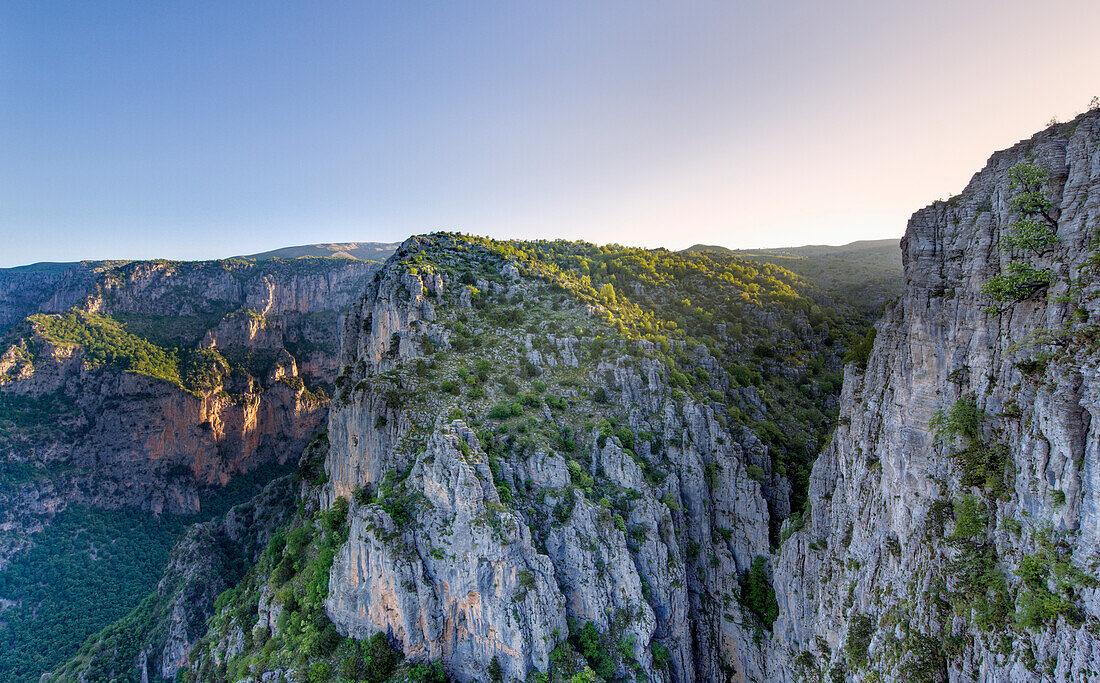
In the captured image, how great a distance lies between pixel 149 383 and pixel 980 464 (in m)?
147

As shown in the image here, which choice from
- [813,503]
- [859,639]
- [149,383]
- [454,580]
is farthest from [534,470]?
[149,383]

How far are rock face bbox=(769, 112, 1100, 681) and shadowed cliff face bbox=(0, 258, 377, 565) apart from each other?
135m

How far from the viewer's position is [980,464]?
627 inches

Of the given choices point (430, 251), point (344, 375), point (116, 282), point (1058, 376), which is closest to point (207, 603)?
point (344, 375)

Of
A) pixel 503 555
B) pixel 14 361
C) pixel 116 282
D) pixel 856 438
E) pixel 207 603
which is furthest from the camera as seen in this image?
pixel 116 282

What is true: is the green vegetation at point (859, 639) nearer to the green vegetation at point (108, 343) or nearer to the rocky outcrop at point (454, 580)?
the rocky outcrop at point (454, 580)

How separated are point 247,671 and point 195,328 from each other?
134967 mm

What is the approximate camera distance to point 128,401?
99.0 metres

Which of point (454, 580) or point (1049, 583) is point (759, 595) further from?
point (454, 580)

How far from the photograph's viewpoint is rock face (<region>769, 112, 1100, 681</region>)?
12.7 metres

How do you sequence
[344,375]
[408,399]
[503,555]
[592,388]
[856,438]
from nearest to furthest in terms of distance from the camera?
[856,438]
[503,555]
[408,399]
[592,388]
[344,375]

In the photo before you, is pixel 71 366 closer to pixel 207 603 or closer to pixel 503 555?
pixel 207 603

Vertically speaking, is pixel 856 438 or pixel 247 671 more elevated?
pixel 856 438

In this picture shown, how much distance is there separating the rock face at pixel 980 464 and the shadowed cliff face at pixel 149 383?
135m
